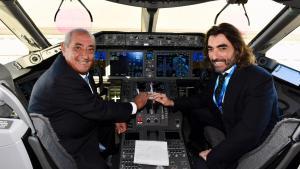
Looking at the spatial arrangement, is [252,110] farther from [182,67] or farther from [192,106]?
[182,67]

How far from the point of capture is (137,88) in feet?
10.0

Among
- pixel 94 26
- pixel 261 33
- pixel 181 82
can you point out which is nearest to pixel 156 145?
pixel 181 82

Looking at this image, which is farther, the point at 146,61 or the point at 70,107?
the point at 146,61

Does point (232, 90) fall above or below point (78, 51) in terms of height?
below

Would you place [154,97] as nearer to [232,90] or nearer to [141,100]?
[141,100]

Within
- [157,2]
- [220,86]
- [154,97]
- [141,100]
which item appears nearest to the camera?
[220,86]

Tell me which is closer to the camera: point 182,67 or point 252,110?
point 252,110

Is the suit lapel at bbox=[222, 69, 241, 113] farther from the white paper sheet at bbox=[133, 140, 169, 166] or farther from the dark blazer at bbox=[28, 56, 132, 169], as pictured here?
the dark blazer at bbox=[28, 56, 132, 169]

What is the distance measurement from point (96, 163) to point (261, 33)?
6.51 ft

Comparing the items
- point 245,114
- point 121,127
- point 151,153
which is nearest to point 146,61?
point 121,127

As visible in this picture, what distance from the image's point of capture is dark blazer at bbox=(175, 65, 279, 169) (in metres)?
1.84

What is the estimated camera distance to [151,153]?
213 cm

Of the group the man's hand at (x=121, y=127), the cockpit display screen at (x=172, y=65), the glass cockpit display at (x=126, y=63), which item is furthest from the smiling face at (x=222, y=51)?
the glass cockpit display at (x=126, y=63)

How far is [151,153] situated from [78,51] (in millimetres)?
814
